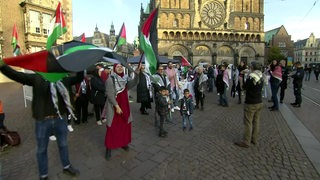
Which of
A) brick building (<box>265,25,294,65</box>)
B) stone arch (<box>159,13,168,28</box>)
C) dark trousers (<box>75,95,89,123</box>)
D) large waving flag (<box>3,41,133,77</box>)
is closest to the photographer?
large waving flag (<box>3,41,133,77</box>)

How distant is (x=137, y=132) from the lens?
6.02 m

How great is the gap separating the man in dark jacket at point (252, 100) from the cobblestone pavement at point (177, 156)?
0.33 metres

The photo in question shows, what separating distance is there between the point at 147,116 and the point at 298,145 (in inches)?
191

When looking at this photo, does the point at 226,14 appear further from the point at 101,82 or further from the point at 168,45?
the point at 101,82

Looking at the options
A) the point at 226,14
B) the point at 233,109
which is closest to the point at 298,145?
the point at 233,109

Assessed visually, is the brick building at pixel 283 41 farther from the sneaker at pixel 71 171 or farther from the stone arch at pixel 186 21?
the sneaker at pixel 71 171

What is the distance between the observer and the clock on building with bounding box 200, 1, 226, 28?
4366 cm

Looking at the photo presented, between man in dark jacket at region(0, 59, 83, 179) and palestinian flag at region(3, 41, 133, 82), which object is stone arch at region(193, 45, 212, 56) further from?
palestinian flag at region(3, 41, 133, 82)

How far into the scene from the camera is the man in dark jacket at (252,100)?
4699mm

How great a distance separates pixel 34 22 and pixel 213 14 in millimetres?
33874

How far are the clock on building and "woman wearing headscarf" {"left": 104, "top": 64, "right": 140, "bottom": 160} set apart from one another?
4319cm

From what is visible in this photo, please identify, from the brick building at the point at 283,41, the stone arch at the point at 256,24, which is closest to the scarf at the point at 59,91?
the stone arch at the point at 256,24

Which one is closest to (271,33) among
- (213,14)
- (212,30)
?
(213,14)

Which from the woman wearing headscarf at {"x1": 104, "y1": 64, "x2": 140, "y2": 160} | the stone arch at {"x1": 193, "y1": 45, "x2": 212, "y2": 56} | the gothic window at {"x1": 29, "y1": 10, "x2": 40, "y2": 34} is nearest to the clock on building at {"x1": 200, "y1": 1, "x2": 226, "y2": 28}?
the stone arch at {"x1": 193, "y1": 45, "x2": 212, "y2": 56}
